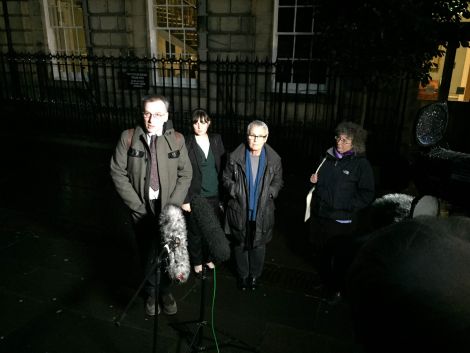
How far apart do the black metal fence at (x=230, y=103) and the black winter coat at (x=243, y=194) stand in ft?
12.0

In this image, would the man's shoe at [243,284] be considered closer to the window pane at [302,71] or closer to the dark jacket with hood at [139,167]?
the dark jacket with hood at [139,167]

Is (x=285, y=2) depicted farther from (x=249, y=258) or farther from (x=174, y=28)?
(x=249, y=258)

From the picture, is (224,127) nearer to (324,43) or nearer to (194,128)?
(324,43)

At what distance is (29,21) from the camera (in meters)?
12.3

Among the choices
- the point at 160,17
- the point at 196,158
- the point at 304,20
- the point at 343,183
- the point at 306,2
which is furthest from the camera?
the point at 160,17

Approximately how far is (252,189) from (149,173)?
107 centimetres

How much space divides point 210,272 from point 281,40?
7279mm

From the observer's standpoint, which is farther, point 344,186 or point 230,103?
point 230,103

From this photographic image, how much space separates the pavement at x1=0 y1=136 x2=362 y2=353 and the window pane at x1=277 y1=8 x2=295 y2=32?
537 centimetres

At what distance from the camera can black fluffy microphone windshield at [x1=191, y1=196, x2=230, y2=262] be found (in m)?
2.38

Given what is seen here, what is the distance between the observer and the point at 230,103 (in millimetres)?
7637

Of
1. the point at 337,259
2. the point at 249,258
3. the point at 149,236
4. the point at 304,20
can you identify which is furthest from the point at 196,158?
the point at 304,20

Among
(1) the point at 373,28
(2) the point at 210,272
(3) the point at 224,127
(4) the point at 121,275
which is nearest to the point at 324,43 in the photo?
(1) the point at 373,28

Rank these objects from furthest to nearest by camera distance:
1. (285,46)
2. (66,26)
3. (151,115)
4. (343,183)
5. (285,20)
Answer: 1. (66,26)
2. (285,46)
3. (285,20)
4. (343,183)
5. (151,115)
